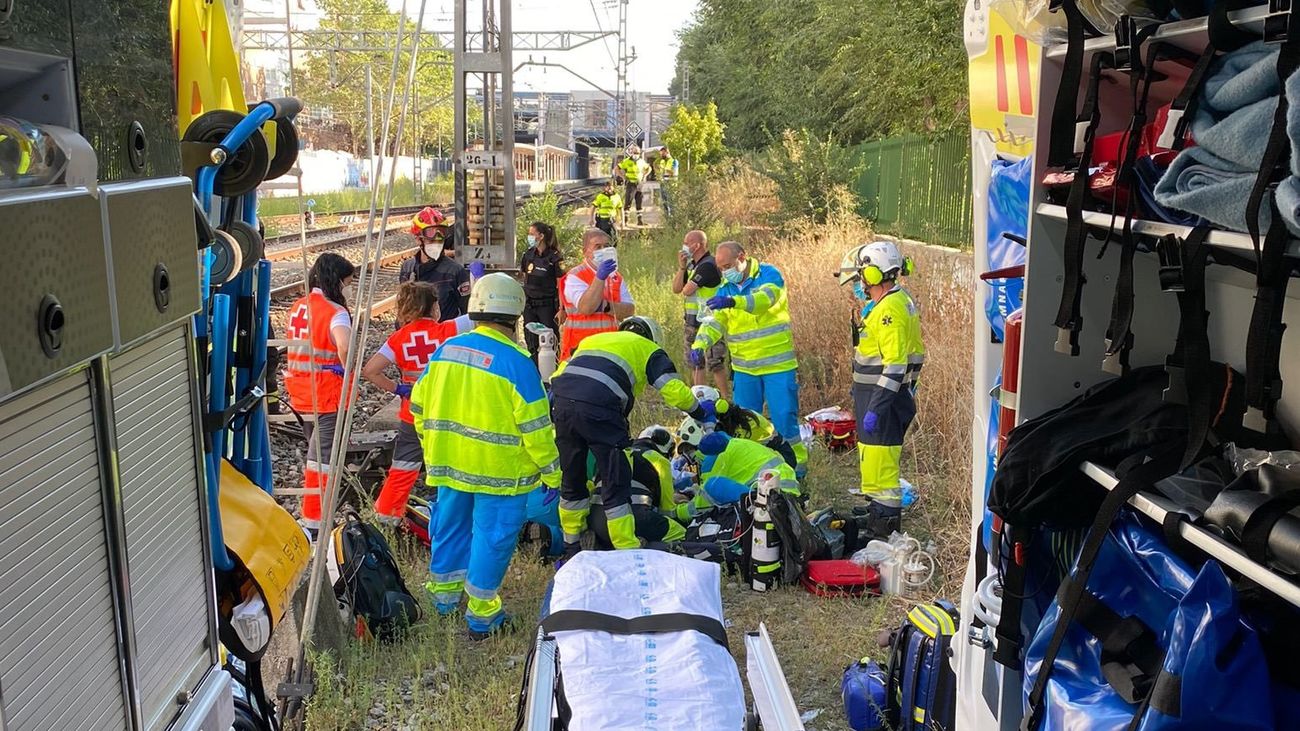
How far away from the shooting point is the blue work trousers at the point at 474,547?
5.47 m

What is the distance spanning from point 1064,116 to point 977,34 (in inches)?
44.0

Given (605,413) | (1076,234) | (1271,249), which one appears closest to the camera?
(1271,249)

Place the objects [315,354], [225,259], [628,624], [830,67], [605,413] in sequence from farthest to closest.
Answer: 1. [830,67]
2. [315,354]
3. [605,413]
4. [628,624]
5. [225,259]

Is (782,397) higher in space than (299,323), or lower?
lower

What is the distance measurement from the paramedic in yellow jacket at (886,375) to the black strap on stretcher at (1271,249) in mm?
5167

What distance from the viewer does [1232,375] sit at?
7.64 ft

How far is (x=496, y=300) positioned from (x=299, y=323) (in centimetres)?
191

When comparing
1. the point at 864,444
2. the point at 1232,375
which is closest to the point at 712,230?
the point at 864,444

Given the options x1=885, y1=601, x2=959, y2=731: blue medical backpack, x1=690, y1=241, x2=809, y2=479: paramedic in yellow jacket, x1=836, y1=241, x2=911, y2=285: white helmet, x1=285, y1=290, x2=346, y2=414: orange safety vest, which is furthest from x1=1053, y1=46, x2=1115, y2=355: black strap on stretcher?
x1=690, y1=241, x2=809, y2=479: paramedic in yellow jacket

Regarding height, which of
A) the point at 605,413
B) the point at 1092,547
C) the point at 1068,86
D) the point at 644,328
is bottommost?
the point at 605,413

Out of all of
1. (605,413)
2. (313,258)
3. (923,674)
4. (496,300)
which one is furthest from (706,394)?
(313,258)

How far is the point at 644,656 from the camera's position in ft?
12.4

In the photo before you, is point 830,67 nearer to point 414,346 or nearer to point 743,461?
point 743,461

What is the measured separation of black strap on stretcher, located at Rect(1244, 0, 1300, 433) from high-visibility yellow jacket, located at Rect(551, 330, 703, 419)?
443cm
